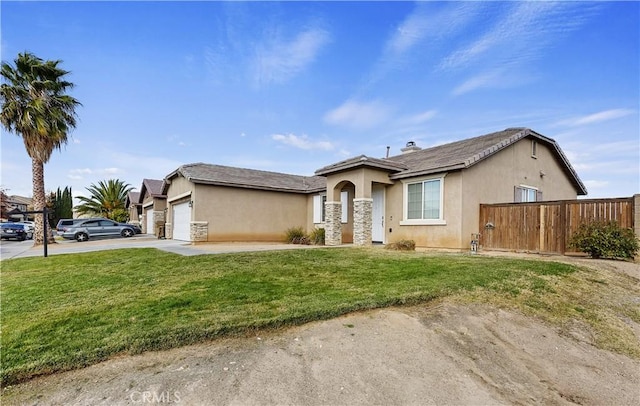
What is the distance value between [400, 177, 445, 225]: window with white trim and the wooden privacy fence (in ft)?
5.35

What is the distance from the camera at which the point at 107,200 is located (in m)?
36.9

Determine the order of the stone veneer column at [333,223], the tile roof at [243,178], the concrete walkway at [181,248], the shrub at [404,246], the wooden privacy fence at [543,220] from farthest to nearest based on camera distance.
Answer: the tile roof at [243,178], the stone veneer column at [333,223], the concrete walkway at [181,248], the shrub at [404,246], the wooden privacy fence at [543,220]

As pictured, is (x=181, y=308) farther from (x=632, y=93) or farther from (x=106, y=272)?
(x=632, y=93)

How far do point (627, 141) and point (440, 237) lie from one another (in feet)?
34.8

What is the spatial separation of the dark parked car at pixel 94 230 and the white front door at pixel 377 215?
19.2m

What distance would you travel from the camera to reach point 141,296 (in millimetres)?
5746

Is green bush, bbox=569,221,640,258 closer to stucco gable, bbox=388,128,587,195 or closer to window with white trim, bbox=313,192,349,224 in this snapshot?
stucco gable, bbox=388,128,587,195

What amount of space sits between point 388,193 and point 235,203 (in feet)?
26.6

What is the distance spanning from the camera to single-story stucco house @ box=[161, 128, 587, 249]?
12492 mm

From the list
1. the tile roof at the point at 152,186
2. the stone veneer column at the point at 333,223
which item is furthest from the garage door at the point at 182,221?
the stone veneer column at the point at 333,223

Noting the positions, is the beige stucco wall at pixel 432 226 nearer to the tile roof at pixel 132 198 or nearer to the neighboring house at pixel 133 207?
the neighboring house at pixel 133 207

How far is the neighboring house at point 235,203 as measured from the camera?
16750 mm

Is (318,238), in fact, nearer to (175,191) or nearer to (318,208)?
(318,208)

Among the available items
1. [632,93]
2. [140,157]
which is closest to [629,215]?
[632,93]
